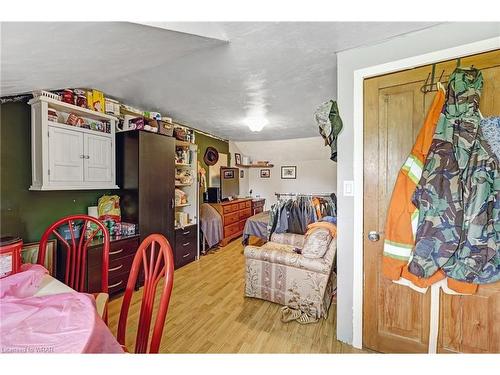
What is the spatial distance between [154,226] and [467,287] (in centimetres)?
289

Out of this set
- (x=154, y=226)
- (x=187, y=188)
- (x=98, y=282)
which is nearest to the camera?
(x=98, y=282)

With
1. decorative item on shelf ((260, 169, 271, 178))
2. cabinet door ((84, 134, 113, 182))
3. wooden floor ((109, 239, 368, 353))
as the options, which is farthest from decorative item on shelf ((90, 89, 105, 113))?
decorative item on shelf ((260, 169, 271, 178))

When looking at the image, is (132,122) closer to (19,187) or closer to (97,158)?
(97,158)

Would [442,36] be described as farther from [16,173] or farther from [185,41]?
[16,173]

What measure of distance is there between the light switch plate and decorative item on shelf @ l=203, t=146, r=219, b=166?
3466mm

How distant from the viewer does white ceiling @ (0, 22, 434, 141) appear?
1202 millimetres

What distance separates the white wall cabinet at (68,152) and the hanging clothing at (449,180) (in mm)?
2848

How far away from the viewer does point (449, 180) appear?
1.23 m

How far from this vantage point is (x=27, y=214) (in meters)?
2.06

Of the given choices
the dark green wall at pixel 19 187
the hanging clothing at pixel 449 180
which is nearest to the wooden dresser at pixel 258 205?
the dark green wall at pixel 19 187

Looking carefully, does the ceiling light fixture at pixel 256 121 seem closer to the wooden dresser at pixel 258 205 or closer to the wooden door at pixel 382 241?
the wooden door at pixel 382 241

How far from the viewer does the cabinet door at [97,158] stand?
2375mm

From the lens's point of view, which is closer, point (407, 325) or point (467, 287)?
point (467, 287)
